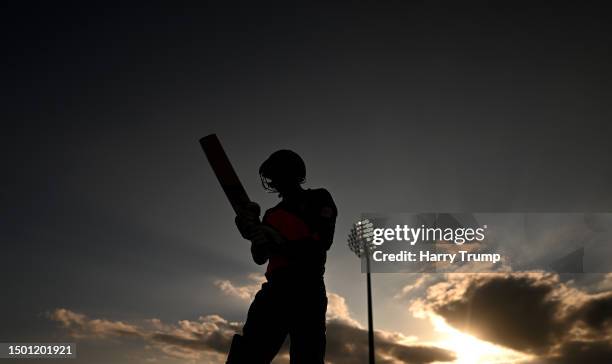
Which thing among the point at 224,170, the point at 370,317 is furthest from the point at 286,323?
the point at 370,317

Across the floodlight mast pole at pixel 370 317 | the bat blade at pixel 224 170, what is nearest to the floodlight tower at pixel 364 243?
the floodlight mast pole at pixel 370 317

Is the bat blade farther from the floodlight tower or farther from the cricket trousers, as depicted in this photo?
the floodlight tower

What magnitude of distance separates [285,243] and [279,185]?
551mm

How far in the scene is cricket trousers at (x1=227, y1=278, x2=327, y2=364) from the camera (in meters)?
3.67

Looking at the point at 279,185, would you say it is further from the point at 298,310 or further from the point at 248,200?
the point at 298,310

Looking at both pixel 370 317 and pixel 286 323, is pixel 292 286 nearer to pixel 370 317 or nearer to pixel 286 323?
pixel 286 323

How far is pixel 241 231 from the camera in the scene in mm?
4035

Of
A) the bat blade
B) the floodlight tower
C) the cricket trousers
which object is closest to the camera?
the cricket trousers

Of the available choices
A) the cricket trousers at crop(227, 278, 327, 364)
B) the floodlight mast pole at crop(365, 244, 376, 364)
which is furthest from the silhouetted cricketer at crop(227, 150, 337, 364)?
the floodlight mast pole at crop(365, 244, 376, 364)

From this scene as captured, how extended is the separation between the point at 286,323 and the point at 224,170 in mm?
1443

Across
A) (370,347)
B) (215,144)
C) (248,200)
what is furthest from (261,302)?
(370,347)

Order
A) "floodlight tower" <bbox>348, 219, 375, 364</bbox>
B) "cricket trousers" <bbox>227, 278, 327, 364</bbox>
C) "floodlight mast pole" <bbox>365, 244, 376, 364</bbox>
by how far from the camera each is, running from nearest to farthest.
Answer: "cricket trousers" <bbox>227, 278, 327, 364</bbox>
"floodlight mast pole" <bbox>365, 244, 376, 364</bbox>
"floodlight tower" <bbox>348, 219, 375, 364</bbox>

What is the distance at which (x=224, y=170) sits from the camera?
4.46m

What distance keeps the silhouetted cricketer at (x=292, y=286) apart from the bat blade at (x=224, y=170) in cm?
37
